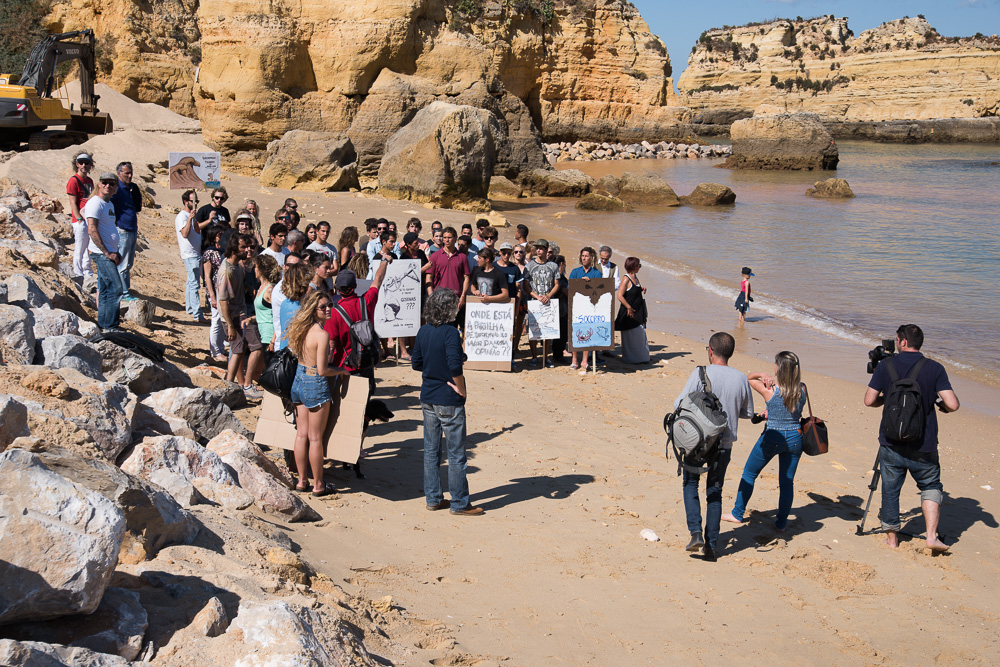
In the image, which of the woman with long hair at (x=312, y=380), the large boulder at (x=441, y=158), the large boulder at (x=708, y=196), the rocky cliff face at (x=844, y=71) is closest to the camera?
the woman with long hair at (x=312, y=380)

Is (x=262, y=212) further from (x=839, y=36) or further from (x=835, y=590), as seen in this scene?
(x=839, y=36)

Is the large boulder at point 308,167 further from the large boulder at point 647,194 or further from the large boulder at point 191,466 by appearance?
the large boulder at point 191,466

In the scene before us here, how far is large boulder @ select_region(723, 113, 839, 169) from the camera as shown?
Result: 51750 millimetres

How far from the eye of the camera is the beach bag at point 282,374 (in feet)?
19.9

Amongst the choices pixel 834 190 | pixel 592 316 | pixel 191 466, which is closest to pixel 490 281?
pixel 592 316

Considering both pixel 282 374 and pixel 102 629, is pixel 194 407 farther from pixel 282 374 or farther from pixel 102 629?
pixel 102 629

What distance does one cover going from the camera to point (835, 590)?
219 inches

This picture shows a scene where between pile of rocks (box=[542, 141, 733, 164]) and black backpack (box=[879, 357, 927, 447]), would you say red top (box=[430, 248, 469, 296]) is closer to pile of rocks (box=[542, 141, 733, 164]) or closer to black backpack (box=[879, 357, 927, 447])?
black backpack (box=[879, 357, 927, 447])

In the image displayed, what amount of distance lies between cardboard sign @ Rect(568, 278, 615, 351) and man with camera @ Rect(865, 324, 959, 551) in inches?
183

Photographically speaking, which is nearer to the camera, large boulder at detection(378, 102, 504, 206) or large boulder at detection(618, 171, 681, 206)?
large boulder at detection(378, 102, 504, 206)

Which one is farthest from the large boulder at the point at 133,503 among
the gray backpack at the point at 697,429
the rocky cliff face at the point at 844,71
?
the rocky cliff face at the point at 844,71

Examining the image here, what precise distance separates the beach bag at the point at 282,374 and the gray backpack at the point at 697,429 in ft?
9.28

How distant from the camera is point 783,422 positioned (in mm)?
6281

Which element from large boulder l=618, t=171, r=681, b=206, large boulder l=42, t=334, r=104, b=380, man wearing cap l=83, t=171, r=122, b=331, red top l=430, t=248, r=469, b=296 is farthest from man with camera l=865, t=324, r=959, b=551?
large boulder l=618, t=171, r=681, b=206
